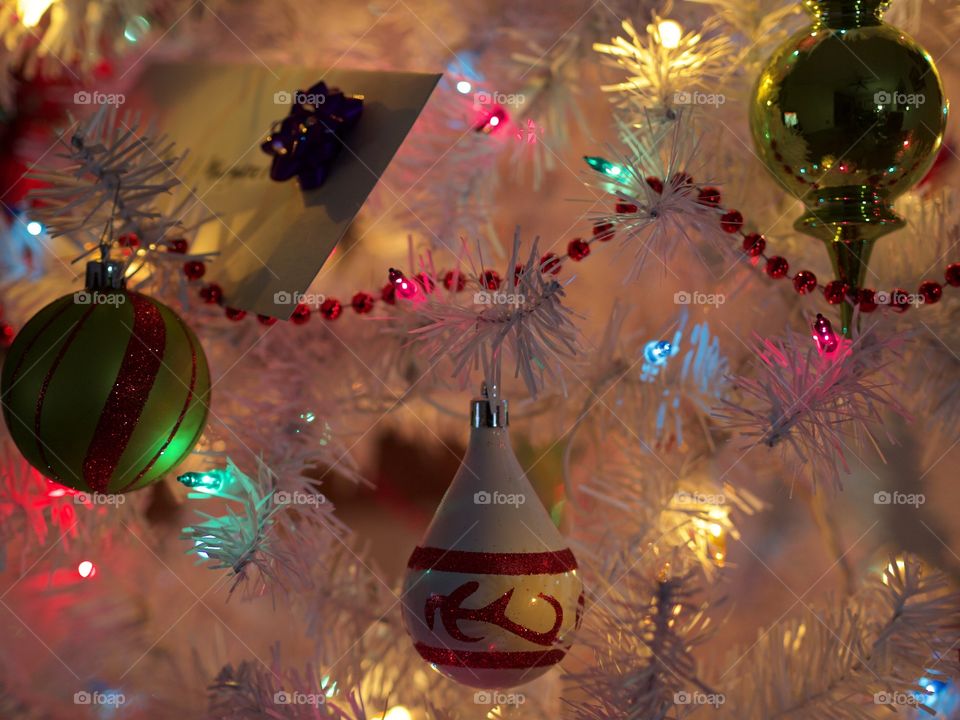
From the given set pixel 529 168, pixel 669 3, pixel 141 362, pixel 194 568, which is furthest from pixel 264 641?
pixel 669 3

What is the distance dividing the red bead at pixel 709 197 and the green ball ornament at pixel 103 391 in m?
0.34

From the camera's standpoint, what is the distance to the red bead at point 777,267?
2.11 feet

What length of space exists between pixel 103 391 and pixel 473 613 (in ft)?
0.84

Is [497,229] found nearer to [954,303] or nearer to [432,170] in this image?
Answer: [432,170]

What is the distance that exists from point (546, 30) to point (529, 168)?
15cm

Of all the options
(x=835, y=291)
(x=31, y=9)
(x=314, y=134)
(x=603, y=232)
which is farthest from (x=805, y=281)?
(x=31, y=9)

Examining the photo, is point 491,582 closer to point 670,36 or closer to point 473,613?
point 473,613

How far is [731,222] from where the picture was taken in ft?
2.09

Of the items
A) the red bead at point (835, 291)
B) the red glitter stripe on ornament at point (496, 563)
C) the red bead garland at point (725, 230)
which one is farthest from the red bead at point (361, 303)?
the red bead at point (835, 291)

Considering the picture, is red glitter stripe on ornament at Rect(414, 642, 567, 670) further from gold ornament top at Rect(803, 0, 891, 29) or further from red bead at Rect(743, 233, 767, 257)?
gold ornament top at Rect(803, 0, 891, 29)

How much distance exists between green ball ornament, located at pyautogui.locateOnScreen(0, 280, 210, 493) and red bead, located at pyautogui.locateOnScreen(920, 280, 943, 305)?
49 cm

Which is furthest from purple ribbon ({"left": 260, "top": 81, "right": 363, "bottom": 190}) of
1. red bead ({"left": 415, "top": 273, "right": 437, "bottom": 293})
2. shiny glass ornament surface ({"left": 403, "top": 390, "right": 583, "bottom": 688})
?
shiny glass ornament surface ({"left": 403, "top": 390, "right": 583, "bottom": 688})

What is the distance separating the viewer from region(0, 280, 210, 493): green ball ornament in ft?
1.85

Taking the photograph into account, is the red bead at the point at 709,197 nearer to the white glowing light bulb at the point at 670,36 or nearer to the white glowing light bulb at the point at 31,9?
the white glowing light bulb at the point at 670,36
